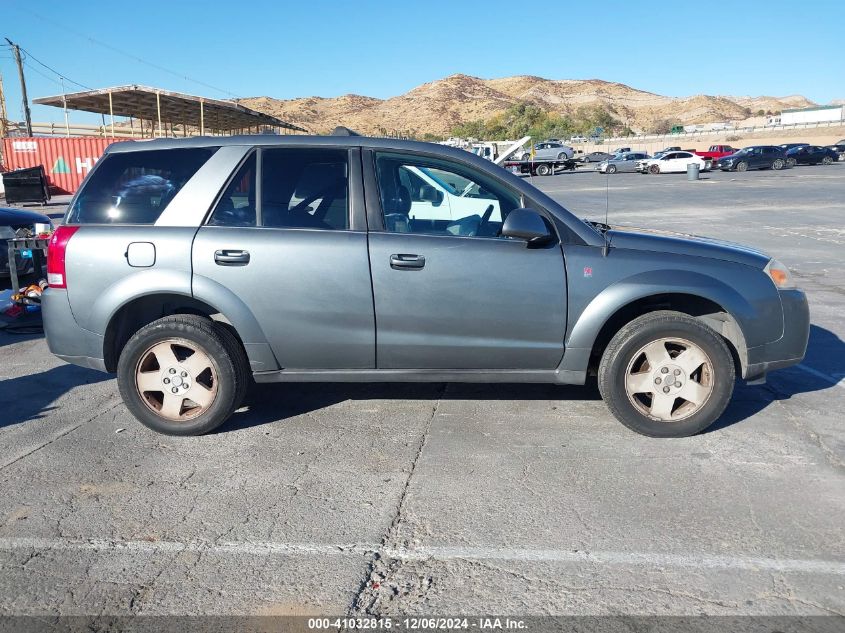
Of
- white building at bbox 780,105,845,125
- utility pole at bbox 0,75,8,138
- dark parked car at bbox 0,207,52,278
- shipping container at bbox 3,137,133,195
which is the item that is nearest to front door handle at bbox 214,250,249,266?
dark parked car at bbox 0,207,52,278

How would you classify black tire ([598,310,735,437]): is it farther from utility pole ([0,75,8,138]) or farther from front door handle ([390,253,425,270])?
utility pole ([0,75,8,138])

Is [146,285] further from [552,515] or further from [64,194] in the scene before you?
[64,194]

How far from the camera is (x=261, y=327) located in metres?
4.55

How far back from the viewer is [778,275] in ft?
15.4

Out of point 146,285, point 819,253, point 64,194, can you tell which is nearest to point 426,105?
point 64,194

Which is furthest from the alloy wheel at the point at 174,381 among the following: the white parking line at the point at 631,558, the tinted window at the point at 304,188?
the white parking line at the point at 631,558

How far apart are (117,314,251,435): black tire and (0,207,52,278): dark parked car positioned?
5200 millimetres

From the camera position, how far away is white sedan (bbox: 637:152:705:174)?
44.3 meters

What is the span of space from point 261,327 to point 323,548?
1.68 m

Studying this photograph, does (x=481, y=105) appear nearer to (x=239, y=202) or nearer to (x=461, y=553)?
(x=239, y=202)

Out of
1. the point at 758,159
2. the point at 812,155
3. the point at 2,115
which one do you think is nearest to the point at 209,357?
the point at 2,115

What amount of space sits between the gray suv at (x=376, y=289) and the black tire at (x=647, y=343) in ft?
0.03

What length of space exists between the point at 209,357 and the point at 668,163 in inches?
1754

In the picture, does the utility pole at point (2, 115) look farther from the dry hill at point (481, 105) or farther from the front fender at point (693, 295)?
the dry hill at point (481, 105)
